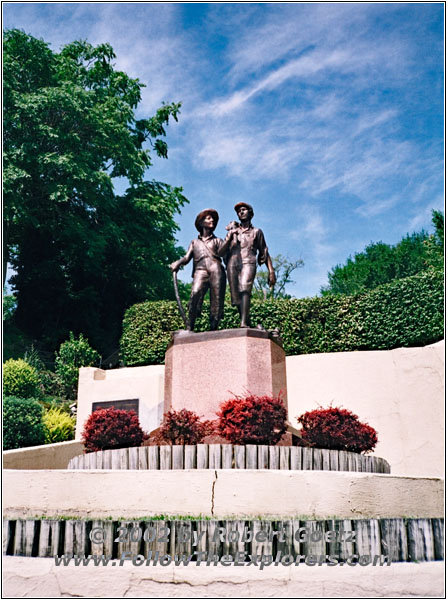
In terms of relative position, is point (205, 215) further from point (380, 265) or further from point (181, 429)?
point (380, 265)

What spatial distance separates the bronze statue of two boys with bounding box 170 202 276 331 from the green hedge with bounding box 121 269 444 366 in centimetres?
481

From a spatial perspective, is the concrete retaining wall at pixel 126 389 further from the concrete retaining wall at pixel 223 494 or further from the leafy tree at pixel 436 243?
the leafy tree at pixel 436 243

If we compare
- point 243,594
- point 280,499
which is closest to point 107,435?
point 280,499

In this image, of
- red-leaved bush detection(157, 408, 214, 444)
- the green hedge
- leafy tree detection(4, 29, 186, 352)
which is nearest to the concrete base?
red-leaved bush detection(157, 408, 214, 444)

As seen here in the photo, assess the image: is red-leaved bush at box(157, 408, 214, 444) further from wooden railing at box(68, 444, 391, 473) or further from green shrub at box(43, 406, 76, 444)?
green shrub at box(43, 406, 76, 444)

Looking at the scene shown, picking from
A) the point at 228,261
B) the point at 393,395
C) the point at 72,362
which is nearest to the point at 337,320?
the point at 393,395

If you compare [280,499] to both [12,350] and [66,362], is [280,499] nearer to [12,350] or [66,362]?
[66,362]

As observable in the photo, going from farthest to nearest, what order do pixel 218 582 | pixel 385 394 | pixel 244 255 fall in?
pixel 385 394
pixel 244 255
pixel 218 582

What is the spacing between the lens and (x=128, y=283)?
24.5 m

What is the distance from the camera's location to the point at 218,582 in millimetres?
4688

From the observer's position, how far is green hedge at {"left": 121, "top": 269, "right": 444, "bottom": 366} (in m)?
14.2

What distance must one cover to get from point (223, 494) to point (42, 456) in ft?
17.1

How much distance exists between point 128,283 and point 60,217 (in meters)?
3.87

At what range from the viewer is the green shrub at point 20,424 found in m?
11.1
